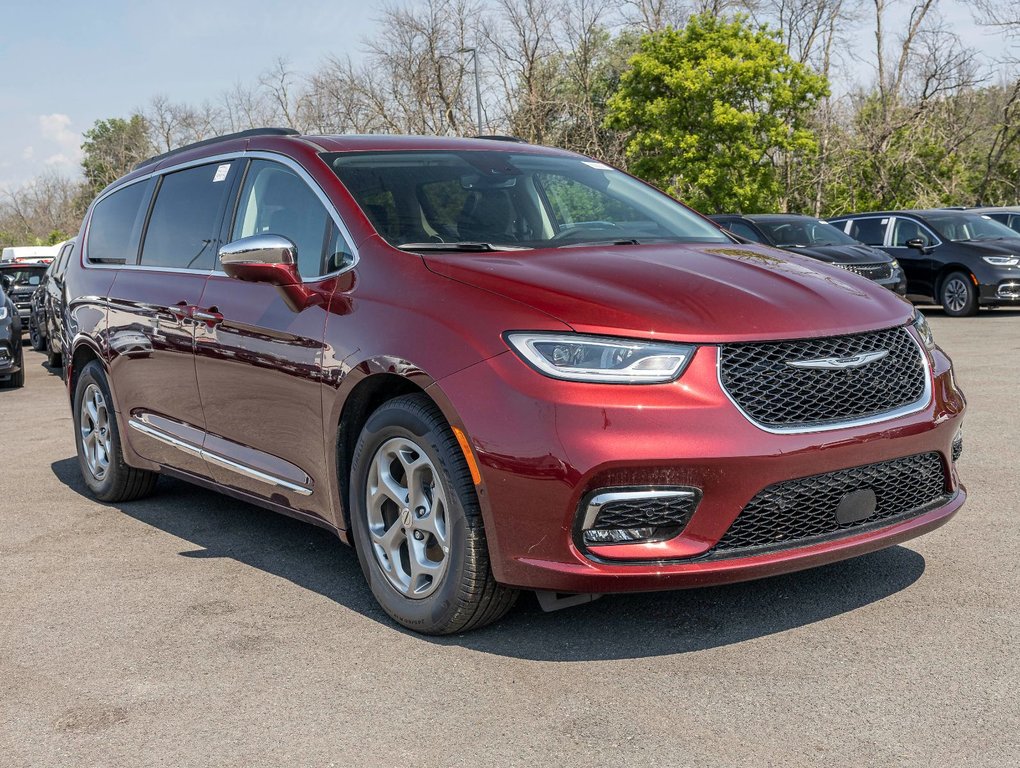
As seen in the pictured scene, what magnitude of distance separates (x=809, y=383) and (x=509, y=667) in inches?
50.9

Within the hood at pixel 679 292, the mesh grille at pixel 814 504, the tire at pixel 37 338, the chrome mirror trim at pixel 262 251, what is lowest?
the tire at pixel 37 338

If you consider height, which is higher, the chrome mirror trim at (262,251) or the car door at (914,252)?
the chrome mirror trim at (262,251)

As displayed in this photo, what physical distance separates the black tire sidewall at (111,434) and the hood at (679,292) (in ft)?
9.47

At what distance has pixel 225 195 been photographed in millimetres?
5355

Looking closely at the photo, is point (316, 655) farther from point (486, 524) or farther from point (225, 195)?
point (225, 195)

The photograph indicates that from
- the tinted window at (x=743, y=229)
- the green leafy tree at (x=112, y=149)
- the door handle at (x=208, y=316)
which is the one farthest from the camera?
the green leafy tree at (x=112, y=149)

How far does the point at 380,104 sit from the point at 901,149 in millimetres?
18750

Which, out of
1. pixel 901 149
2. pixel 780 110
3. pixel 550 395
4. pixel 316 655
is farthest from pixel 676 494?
pixel 901 149

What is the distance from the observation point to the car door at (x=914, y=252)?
18141 mm

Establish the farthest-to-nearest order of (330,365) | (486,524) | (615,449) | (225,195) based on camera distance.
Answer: (225,195), (330,365), (486,524), (615,449)

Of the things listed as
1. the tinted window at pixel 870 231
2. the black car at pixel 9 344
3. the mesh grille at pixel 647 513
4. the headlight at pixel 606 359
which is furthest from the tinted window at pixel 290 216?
the tinted window at pixel 870 231

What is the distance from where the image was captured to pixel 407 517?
405 centimetres

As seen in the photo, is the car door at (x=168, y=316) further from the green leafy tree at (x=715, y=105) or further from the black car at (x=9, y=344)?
the green leafy tree at (x=715, y=105)

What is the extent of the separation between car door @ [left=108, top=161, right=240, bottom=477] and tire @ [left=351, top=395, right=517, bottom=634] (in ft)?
4.64
